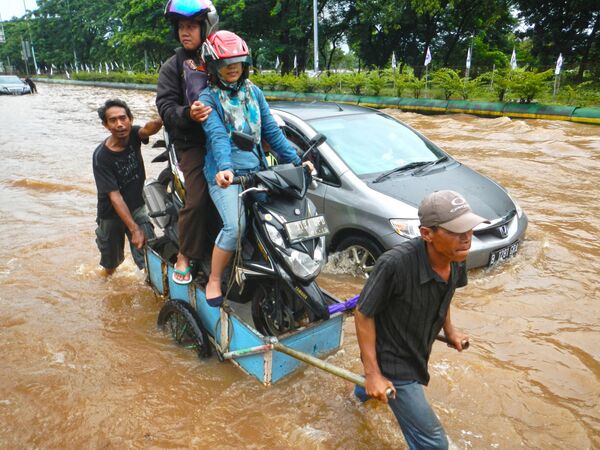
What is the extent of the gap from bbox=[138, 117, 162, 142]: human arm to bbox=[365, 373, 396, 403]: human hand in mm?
2775

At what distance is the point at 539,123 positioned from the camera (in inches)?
539

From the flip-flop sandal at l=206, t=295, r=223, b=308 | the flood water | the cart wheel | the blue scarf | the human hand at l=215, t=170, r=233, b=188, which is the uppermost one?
the blue scarf

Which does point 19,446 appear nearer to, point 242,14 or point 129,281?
point 129,281

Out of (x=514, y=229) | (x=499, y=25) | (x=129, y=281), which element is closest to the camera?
(x=514, y=229)

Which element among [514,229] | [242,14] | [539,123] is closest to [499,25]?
[242,14]

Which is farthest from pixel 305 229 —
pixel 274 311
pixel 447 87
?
pixel 447 87

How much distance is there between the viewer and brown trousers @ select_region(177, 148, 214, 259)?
3.33 meters

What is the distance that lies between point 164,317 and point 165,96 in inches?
66.9

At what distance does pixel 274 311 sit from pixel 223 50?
1658mm

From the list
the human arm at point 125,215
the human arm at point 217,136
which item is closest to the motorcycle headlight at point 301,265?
the human arm at point 217,136

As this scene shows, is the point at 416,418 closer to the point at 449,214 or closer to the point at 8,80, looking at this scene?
the point at 449,214

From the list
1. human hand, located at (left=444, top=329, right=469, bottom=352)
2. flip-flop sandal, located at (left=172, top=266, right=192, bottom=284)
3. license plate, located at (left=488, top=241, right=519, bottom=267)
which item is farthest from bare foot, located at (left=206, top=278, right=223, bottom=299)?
license plate, located at (left=488, top=241, right=519, bottom=267)

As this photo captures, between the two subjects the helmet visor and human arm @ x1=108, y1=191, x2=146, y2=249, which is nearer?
the helmet visor

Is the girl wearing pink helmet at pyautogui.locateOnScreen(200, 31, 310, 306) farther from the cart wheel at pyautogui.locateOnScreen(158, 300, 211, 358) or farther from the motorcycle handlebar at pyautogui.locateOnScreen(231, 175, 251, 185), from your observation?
the cart wheel at pyautogui.locateOnScreen(158, 300, 211, 358)
